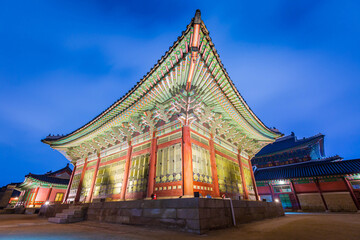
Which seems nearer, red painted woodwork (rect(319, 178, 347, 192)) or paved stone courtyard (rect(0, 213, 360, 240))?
paved stone courtyard (rect(0, 213, 360, 240))

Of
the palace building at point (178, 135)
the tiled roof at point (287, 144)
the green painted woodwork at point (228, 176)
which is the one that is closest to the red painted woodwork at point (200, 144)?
the palace building at point (178, 135)

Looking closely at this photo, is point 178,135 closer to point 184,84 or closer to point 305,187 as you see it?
point 184,84

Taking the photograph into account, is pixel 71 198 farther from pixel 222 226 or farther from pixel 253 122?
pixel 253 122

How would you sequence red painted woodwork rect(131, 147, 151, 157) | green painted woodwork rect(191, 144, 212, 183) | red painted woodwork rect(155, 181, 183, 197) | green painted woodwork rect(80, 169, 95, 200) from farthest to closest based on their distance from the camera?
green painted woodwork rect(80, 169, 95, 200), red painted woodwork rect(131, 147, 151, 157), green painted woodwork rect(191, 144, 212, 183), red painted woodwork rect(155, 181, 183, 197)

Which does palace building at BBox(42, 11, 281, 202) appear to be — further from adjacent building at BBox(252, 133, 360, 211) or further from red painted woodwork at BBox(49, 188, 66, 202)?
red painted woodwork at BBox(49, 188, 66, 202)

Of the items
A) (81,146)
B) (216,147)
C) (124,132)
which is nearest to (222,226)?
(216,147)

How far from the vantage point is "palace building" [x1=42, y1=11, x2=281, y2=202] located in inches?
278

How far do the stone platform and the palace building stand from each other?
1.49 m

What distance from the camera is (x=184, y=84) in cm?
789

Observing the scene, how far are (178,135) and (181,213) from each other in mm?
Result: 4182

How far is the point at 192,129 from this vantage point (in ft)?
A: 29.5

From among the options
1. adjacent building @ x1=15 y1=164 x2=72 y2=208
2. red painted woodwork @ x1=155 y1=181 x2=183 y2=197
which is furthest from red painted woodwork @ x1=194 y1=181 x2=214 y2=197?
adjacent building @ x1=15 y1=164 x2=72 y2=208

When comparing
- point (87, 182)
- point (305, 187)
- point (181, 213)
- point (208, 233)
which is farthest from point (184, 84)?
point (305, 187)

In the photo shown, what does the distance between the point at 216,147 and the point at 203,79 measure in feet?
17.2
